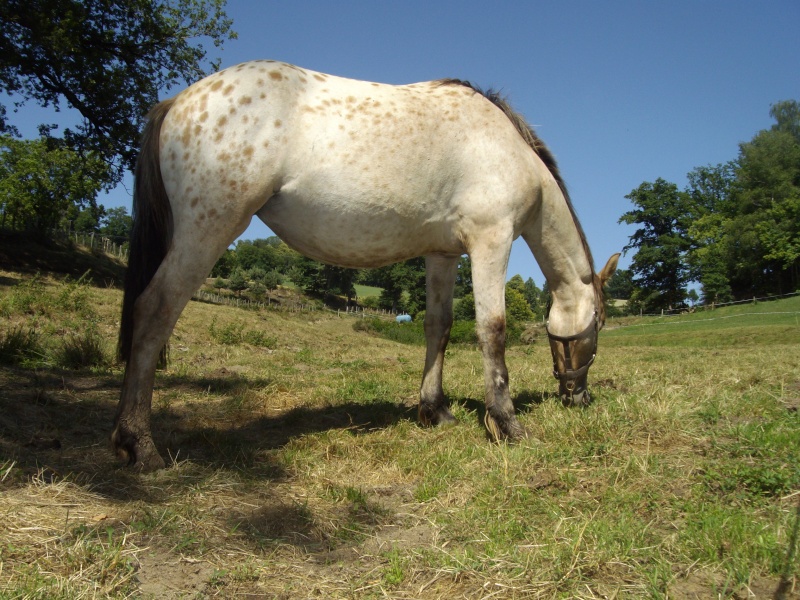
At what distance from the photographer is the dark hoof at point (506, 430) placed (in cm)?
444

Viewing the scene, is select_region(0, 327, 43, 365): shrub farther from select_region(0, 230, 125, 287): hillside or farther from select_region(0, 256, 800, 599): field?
select_region(0, 230, 125, 287): hillside

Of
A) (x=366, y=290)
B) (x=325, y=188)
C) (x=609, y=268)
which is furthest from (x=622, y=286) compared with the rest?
(x=325, y=188)

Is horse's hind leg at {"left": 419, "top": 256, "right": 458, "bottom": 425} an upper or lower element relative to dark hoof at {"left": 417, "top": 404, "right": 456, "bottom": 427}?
upper

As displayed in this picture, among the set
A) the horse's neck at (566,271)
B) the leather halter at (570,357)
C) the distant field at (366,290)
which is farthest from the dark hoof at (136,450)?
the distant field at (366,290)

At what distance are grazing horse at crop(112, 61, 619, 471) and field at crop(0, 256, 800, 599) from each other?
60cm

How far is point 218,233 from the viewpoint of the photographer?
403 cm

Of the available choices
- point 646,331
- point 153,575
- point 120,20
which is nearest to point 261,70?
point 153,575

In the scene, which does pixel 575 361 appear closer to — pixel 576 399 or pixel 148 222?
pixel 576 399

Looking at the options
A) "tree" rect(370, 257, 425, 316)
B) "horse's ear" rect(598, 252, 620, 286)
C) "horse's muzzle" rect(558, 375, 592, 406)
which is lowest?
"horse's muzzle" rect(558, 375, 592, 406)

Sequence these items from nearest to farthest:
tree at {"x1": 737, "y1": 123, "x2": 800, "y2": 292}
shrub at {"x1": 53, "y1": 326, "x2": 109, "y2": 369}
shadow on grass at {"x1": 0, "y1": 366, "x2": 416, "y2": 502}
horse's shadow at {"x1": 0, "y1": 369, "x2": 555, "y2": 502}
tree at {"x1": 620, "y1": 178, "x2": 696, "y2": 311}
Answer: shadow on grass at {"x1": 0, "y1": 366, "x2": 416, "y2": 502}, horse's shadow at {"x1": 0, "y1": 369, "x2": 555, "y2": 502}, shrub at {"x1": 53, "y1": 326, "x2": 109, "y2": 369}, tree at {"x1": 737, "y1": 123, "x2": 800, "y2": 292}, tree at {"x1": 620, "y1": 178, "x2": 696, "y2": 311}

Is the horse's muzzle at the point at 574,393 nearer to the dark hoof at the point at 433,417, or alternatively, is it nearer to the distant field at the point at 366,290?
the dark hoof at the point at 433,417

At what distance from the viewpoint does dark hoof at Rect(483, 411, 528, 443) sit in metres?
4.44

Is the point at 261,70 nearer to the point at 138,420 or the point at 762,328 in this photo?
the point at 138,420

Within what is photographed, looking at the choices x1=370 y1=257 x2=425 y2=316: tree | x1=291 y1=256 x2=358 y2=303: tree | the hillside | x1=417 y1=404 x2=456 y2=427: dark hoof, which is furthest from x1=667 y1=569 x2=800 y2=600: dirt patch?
x1=291 y1=256 x2=358 y2=303: tree
